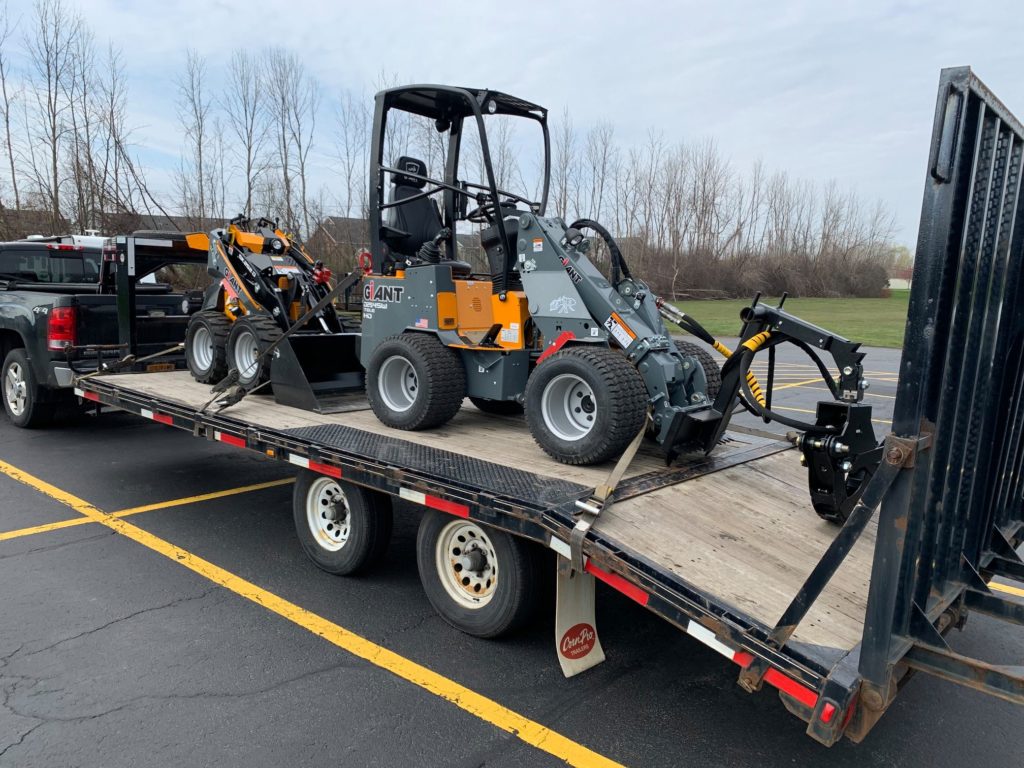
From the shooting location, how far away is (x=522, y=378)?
524 centimetres

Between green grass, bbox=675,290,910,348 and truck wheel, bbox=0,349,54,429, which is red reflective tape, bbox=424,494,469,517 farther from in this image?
green grass, bbox=675,290,910,348

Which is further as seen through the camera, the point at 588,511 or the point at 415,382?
the point at 415,382

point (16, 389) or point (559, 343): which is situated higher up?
point (559, 343)

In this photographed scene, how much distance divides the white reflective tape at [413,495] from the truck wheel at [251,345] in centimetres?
256

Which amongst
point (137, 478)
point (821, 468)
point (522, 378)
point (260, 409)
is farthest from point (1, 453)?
point (821, 468)

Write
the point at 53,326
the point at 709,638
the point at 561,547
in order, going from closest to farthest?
the point at 709,638, the point at 561,547, the point at 53,326

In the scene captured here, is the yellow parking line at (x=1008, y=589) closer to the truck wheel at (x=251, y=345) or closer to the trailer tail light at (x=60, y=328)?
the truck wheel at (x=251, y=345)

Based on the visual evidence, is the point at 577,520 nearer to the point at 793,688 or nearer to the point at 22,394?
the point at 793,688

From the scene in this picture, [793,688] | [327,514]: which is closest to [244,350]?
[327,514]

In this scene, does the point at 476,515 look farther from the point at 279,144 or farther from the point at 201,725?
the point at 279,144

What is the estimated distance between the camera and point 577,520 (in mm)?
3346

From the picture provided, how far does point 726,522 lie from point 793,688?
1.18 m

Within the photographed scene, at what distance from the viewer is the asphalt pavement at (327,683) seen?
3.09 m

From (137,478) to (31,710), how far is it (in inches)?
155
